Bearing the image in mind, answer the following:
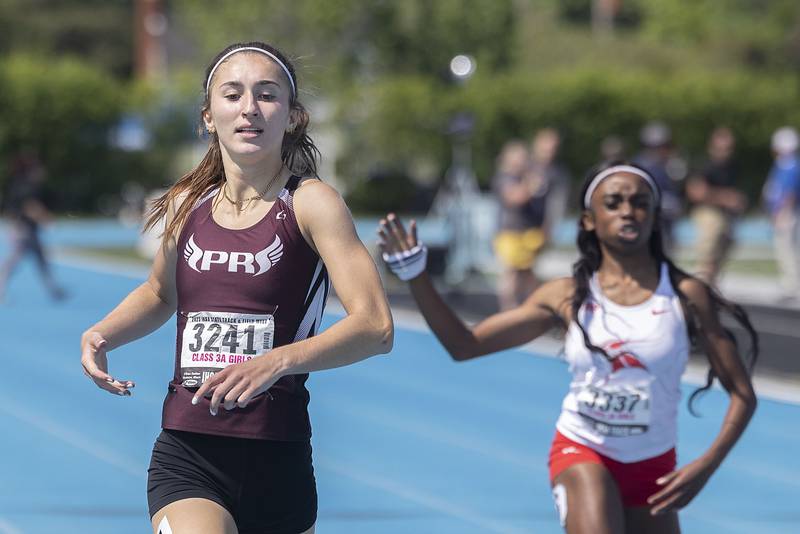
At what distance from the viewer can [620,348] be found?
4.93 m

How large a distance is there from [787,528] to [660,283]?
274 centimetres

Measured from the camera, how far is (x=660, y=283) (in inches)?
200

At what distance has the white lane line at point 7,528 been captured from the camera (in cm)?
704

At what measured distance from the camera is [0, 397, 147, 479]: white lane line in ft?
28.2

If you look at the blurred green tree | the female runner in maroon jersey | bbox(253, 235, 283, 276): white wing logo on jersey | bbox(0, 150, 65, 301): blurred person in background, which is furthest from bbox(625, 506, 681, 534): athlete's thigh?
the blurred green tree

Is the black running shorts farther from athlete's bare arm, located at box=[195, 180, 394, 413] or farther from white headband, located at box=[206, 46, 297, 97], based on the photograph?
white headband, located at box=[206, 46, 297, 97]

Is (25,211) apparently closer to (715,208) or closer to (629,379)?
(715,208)

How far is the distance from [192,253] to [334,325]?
1.62 ft

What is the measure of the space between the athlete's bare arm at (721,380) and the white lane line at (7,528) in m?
3.50

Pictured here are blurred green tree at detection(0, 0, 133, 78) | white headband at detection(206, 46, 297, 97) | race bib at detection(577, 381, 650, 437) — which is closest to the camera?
white headband at detection(206, 46, 297, 97)

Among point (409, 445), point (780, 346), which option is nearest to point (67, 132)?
point (780, 346)

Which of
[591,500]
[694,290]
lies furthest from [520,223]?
[591,500]

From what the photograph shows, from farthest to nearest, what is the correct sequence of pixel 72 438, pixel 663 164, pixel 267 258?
1. pixel 663 164
2. pixel 72 438
3. pixel 267 258

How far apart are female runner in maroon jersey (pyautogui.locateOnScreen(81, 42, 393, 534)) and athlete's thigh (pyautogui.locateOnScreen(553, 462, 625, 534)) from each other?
Answer: 1076 mm
